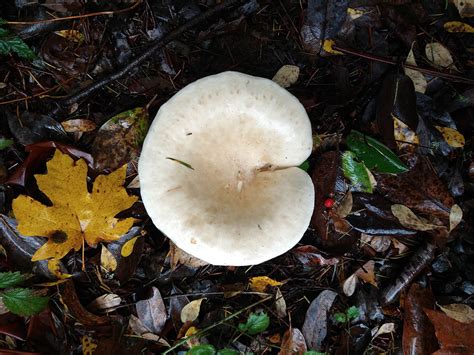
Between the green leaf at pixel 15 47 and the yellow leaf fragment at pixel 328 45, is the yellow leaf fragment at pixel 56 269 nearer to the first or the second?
the green leaf at pixel 15 47

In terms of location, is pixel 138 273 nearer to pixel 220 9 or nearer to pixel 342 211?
pixel 342 211

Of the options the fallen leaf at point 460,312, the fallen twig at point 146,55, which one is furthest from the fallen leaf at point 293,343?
the fallen twig at point 146,55

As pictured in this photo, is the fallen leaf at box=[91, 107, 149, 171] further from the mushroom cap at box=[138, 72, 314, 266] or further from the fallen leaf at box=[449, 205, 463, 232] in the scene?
Result: the fallen leaf at box=[449, 205, 463, 232]

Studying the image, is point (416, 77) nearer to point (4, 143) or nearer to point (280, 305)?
point (280, 305)

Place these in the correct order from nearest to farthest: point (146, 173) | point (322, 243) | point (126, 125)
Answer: point (146, 173)
point (126, 125)
point (322, 243)

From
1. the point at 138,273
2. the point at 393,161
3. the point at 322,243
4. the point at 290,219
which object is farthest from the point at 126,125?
the point at 393,161

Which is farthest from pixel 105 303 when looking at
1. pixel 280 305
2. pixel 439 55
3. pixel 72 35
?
pixel 439 55
